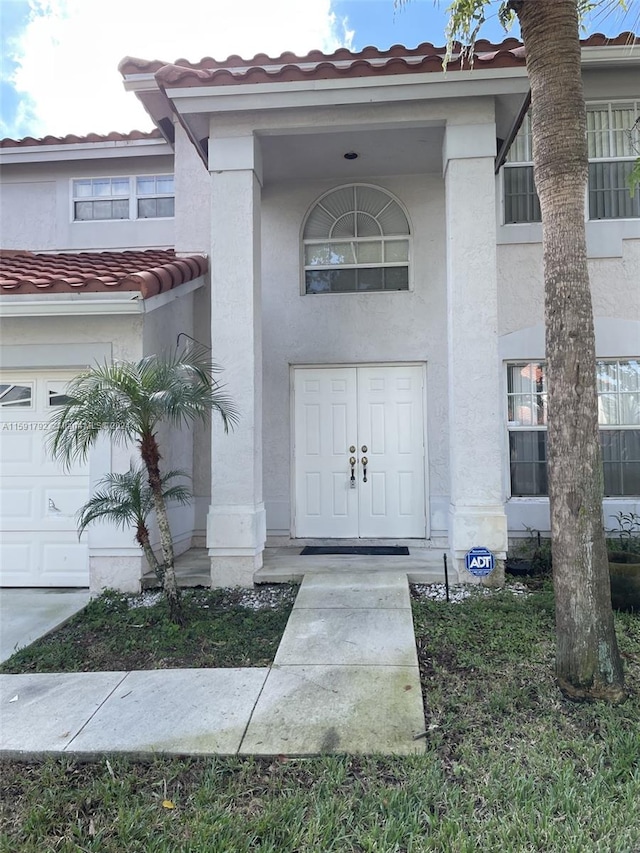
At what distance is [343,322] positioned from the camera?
7438 mm

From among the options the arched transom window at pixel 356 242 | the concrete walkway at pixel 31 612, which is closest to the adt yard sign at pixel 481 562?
the arched transom window at pixel 356 242

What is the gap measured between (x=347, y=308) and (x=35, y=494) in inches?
180

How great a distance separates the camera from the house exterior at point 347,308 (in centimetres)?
567

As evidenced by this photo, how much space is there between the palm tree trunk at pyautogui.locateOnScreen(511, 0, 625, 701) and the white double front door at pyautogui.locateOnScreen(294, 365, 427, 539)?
3.88m

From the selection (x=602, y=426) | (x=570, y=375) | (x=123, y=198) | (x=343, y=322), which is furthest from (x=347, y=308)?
(x=123, y=198)

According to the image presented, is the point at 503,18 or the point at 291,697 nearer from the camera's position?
the point at 291,697

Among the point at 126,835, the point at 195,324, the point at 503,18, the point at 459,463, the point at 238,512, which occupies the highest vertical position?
the point at 503,18

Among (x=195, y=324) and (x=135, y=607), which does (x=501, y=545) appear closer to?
(x=135, y=607)

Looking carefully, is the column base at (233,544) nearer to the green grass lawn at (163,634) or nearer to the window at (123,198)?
the green grass lawn at (163,634)

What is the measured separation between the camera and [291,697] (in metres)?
3.52

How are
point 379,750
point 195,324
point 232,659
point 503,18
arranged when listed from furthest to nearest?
point 195,324 < point 503,18 < point 232,659 < point 379,750

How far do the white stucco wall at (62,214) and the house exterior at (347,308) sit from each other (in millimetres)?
1058

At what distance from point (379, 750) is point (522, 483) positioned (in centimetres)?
495

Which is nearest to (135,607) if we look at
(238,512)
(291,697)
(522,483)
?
(238,512)
